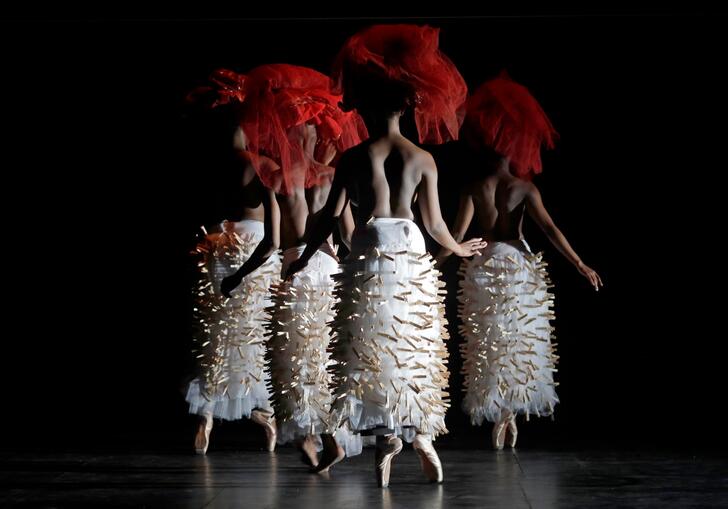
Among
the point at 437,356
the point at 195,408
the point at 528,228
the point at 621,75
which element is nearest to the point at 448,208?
the point at 528,228

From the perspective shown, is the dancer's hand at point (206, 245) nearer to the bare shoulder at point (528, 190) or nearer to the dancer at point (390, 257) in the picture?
the dancer at point (390, 257)

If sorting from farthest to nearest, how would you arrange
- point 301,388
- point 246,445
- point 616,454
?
point 246,445, point 616,454, point 301,388

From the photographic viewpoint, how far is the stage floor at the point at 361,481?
3529 mm

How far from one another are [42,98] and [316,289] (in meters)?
3.15

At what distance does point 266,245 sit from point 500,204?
1.26 meters

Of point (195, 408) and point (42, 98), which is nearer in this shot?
point (195, 408)

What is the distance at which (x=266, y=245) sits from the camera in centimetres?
415

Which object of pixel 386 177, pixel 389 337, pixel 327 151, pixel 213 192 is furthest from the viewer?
pixel 213 192

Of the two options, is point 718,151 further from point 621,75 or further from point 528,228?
point 528,228

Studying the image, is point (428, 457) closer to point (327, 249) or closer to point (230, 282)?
point (327, 249)

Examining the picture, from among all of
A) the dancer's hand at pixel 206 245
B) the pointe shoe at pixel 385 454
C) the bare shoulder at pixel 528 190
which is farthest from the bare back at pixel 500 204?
the pointe shoe at pixel 385 454

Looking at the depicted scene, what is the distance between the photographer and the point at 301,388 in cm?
414

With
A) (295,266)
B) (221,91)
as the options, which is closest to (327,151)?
(295,266)

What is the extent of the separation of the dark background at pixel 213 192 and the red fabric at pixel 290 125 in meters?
1.56
